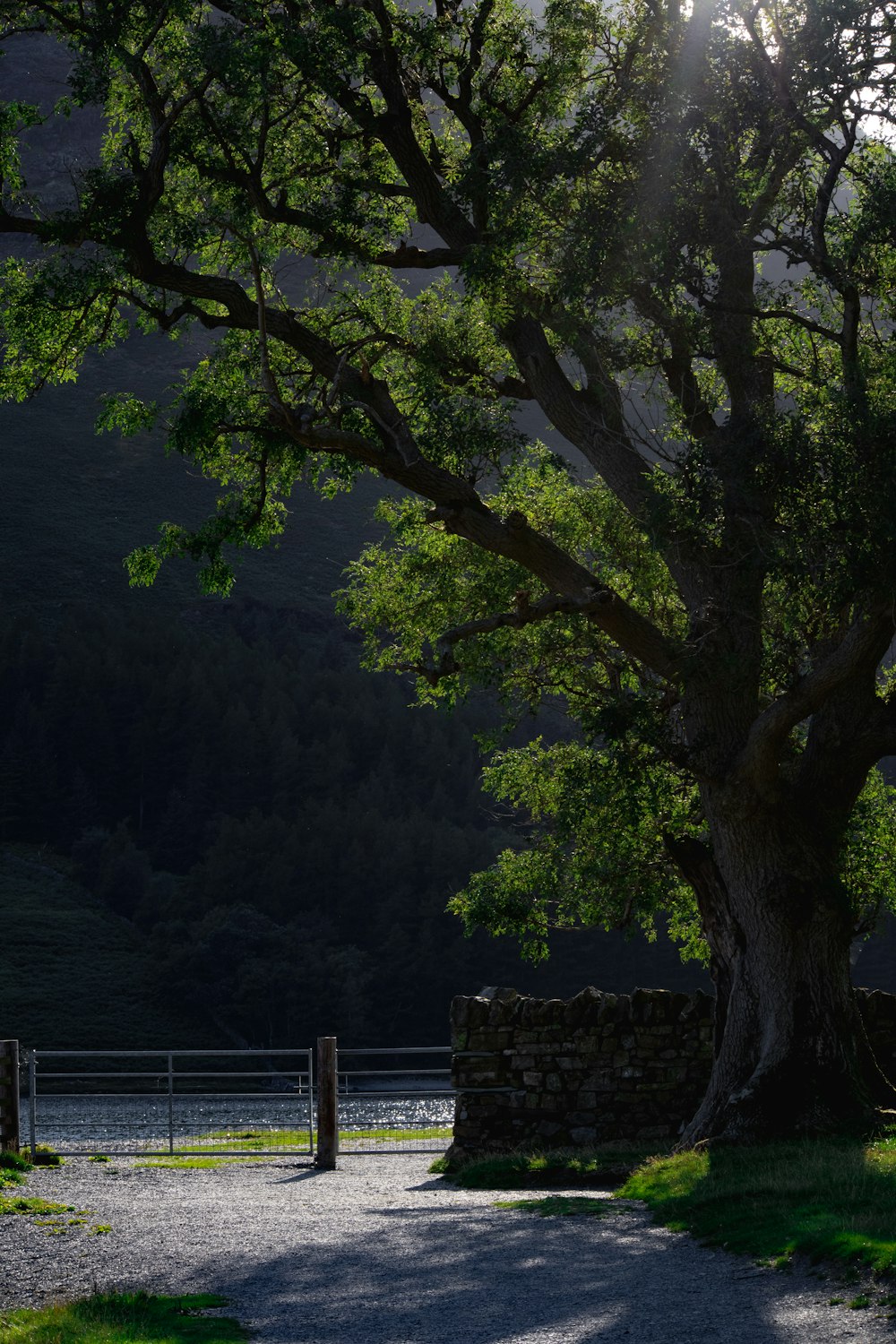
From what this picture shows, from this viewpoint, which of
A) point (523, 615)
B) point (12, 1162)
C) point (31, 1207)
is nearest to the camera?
point (31, 1207)

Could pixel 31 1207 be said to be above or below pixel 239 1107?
above

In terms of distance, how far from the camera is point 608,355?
14727 millimetres

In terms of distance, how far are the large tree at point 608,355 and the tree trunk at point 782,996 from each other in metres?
0.03

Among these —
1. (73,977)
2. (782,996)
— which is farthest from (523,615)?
(73,977)

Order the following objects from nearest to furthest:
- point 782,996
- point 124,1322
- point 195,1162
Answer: point 124,1322 → point 782,996 → point 195,1162

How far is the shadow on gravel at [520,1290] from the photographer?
6.15 m

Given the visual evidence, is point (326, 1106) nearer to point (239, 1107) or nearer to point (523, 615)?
point (523, 615)

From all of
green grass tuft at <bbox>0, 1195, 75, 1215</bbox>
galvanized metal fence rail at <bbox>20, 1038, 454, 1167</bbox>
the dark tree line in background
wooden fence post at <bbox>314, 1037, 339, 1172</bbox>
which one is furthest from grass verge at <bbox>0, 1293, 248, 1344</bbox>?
the dark tree line in background

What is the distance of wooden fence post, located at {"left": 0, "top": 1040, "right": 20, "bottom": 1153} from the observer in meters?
14.4

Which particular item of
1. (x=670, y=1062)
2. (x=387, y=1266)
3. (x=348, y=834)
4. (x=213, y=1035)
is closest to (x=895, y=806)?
(x=670, y=1062)

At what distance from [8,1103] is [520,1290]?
29.1 ft

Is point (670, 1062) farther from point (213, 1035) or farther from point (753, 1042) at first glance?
point (213, 1035)

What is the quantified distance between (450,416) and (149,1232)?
9.22 meters

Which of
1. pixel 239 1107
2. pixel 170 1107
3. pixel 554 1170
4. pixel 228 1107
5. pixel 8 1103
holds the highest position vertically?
pixel 8 1103
